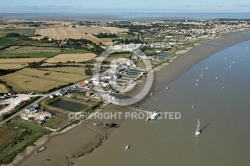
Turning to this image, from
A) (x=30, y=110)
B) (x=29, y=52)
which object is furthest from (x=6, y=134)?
(x=29, y=52)

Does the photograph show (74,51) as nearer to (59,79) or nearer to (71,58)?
(71,58)

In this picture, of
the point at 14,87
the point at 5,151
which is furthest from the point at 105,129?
the point at 14,87

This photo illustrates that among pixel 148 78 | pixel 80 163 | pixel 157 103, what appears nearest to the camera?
pixel 80 163

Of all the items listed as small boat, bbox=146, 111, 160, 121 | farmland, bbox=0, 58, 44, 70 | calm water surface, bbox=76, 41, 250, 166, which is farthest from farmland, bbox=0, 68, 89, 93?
small boat, bbox=146, 111, 160, 121

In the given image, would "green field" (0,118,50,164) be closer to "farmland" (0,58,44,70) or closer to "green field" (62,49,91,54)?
"farmland" (0,58,44,70)

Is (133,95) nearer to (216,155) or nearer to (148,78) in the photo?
(148,78)
